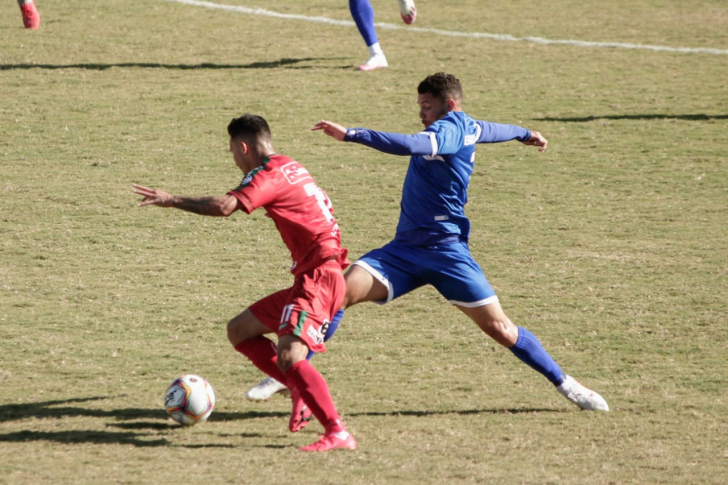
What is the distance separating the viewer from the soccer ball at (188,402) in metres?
5.76

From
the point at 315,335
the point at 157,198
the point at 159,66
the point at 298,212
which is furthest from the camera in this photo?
the point at 159,66

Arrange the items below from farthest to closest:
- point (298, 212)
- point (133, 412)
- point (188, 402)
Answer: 1. point (133, 412)
2. point (188, 402)
3. point (298, 212)

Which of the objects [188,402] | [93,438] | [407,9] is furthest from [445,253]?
[407,9]

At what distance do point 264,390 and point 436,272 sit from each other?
128 centimetres

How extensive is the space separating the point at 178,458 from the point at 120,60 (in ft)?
35.5

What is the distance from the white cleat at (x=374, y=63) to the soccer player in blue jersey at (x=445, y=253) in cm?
881

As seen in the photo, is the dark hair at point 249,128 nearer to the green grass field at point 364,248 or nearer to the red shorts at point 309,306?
the red shorts at point 309,306

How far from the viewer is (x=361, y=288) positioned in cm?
605

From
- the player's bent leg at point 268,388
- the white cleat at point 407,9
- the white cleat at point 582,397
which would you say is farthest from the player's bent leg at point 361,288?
the white cleat at point 407,9

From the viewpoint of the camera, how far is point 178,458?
5.34 m

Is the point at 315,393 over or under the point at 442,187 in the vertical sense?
under

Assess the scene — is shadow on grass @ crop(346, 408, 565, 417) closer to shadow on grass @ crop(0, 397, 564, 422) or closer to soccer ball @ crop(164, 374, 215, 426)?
shadow on grass @ crop(0, 397, 564, 422)

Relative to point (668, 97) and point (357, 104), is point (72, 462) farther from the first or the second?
point (668, 97)

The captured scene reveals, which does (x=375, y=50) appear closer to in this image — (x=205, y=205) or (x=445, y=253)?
(x=445, y=253)
